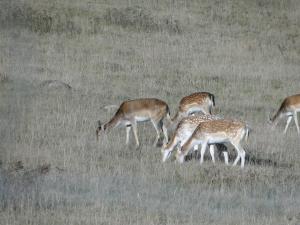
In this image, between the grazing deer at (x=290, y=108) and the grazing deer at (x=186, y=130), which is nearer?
the grazing deer at (x=186, y=130)

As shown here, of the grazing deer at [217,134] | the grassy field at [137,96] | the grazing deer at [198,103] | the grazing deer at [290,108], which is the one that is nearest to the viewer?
the grassy field at [137,96]

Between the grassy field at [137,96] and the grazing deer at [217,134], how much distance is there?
1.67ft

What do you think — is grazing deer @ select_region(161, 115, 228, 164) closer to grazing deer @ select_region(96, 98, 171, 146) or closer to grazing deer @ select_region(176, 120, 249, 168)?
grazing deer @ select_region(176, 120, 249, 168)

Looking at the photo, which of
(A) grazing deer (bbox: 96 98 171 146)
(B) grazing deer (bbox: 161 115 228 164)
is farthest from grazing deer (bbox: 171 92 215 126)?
(B) grazing deer (bbox: 161 115 228 164)

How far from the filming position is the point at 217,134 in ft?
51.8

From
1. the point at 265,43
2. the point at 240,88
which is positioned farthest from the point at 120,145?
the point at 265,43

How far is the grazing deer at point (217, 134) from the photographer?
51.6 ft

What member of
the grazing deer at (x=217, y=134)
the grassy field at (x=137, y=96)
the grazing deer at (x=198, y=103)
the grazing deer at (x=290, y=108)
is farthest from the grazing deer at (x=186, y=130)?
the grazing deer at (x=290, y=108)

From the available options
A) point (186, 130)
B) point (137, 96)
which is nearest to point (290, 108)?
point (137, 96)

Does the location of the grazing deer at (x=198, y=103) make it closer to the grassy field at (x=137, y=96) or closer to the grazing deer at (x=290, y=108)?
the grassy field at (x=137, y=96)

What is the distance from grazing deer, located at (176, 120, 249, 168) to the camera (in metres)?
15.7

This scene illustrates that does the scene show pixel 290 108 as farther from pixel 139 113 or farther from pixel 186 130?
pixel 186 130

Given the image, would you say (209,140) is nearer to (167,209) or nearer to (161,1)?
(167,209)

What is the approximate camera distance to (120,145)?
17.6 m
